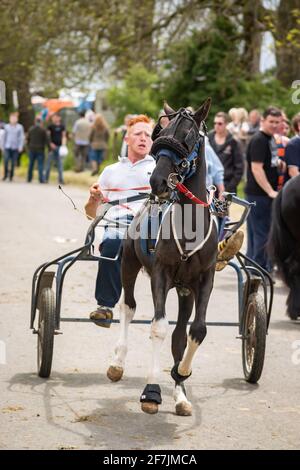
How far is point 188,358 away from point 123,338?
725 mm

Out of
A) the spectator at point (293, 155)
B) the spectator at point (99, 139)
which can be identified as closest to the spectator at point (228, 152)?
the spectator at point (293, 155)

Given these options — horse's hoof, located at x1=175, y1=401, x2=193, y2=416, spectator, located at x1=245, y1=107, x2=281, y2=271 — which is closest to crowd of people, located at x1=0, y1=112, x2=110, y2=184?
spectator, located at x1=245, y1=107, x2=281, y2=271

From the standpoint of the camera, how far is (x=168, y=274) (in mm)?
7023

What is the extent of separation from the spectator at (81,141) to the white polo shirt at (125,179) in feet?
81.4

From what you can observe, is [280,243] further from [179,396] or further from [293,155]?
[179,396]

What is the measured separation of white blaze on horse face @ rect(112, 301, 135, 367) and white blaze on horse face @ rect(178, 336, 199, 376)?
61cm

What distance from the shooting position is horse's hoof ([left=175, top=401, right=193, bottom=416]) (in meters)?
6.92

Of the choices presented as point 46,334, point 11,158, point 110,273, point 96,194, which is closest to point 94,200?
point 96,194

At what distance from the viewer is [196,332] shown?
6.98m

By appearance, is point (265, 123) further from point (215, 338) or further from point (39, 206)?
point (39, 206)

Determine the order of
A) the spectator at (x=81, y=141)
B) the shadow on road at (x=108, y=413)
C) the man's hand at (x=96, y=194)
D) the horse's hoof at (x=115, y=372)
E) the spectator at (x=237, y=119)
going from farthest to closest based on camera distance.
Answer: the spectator at (x=81, y=141), the spectator at (x=237, y=119), the man's hand at (x=96, y=194), the horse's hoof at (x=115, y=372), the shadow on road at (x=108, y=413)

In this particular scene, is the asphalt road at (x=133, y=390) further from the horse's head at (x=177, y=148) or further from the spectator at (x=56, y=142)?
the spectator at (x=56, y=142)

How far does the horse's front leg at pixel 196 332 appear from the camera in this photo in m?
6.99
